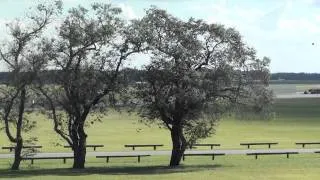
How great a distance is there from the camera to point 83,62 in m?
37.2

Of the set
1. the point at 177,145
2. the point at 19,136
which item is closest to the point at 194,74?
the point at 177,145

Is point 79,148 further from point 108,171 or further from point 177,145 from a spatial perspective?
point 177,145

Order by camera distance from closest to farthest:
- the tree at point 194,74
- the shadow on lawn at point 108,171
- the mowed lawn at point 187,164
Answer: the mowed lawn at point 187,164 → the shadow on lawn at point 108,171 → the tree at point 194,74

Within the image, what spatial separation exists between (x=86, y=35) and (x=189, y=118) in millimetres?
7905

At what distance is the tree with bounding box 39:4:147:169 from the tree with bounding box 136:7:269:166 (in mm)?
1564

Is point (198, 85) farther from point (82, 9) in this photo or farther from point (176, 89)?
point (82, 9)

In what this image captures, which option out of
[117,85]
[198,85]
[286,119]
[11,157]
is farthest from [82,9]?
[286,119]

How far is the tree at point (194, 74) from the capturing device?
3697cm

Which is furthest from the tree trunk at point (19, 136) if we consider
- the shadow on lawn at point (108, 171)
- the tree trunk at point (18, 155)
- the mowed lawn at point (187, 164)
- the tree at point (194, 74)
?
the tree at point (194, 74)

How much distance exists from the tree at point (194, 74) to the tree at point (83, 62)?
1.56 m

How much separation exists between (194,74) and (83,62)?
627cm

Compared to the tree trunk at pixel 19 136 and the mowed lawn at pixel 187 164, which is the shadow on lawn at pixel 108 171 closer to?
the mowed lawn at pixel 187 164

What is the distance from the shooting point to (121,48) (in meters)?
37.0

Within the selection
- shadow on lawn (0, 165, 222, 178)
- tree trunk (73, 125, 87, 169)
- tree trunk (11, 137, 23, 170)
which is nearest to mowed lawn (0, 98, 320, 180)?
shadow on lawn (0, 165, 222, 178)
